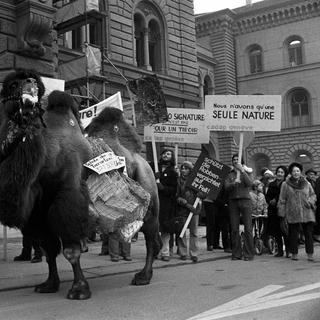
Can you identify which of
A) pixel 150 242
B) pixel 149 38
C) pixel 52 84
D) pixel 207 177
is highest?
pixel 149 38

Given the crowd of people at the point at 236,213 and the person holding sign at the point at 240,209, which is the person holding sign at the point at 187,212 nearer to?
the crowd of people at the point at 236,213

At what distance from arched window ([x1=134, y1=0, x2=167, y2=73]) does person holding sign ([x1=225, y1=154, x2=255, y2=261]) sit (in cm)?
1630

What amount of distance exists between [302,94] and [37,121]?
143 feet

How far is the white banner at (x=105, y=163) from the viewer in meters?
5.76

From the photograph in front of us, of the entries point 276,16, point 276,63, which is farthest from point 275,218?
point 276,16

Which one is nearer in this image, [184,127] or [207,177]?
[207,177]

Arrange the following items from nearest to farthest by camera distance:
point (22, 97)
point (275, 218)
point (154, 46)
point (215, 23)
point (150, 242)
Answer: point (22, 97)
point (150, 242)
point (275, 218)
point (154, 46)
point (215, 23)

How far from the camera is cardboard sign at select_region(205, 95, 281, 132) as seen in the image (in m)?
10.4

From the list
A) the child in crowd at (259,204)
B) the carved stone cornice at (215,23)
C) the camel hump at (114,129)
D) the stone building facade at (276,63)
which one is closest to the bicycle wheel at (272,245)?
the child in crowd at (259,204)

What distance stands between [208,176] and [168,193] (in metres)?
1.01

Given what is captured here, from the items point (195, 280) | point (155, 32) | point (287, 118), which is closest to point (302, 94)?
point (287, 118)

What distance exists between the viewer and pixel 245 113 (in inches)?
411

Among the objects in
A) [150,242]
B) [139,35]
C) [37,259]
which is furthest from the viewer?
[139,35]

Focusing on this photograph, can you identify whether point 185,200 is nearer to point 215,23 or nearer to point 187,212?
point 187,212
